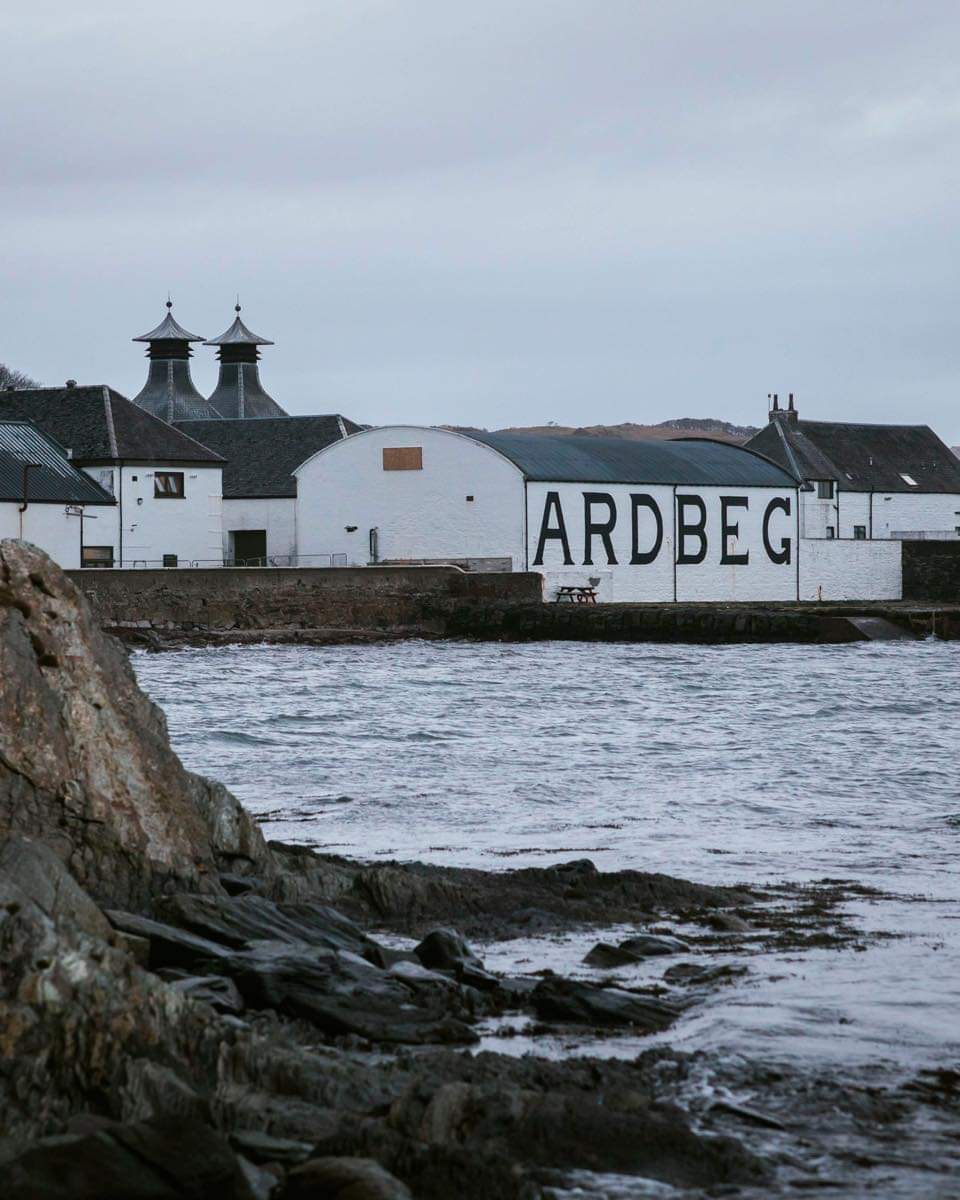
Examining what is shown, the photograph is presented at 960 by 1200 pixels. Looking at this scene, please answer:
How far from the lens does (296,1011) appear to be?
7.30 metres

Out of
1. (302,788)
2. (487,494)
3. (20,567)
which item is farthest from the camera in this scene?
(487,494)

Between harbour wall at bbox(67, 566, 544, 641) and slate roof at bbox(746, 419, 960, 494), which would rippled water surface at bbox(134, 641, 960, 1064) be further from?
slate roof at bbox(746, 419, 960, 494)

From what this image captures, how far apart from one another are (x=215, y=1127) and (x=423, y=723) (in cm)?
1944

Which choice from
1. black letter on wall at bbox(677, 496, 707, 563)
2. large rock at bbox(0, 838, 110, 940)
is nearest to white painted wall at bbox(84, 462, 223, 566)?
black letter on wall at bbox(677, 496, 707, 563)

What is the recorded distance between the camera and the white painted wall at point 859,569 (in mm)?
61750

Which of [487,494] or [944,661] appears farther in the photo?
[487,494]

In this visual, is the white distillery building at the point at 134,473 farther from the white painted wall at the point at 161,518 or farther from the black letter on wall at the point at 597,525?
the black letter on wall at the point at 597,525

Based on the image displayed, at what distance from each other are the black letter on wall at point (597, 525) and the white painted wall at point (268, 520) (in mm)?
10716

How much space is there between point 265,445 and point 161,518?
11.2 metres

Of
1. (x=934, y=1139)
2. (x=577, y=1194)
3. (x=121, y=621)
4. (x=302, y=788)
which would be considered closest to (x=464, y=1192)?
(x=577, y=1194)

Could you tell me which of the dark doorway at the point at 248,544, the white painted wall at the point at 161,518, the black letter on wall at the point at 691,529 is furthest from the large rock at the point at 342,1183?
the dark doorway at the point at 248,544

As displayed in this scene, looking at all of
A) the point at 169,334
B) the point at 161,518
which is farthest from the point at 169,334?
the point at 161,518

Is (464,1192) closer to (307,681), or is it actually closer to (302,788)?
(302,788)

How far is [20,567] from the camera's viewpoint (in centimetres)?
994
